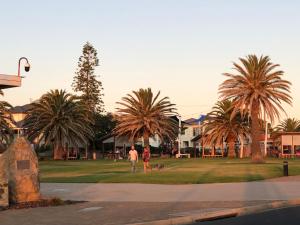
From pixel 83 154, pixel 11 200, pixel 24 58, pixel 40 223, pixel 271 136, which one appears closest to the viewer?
pixel 40 223

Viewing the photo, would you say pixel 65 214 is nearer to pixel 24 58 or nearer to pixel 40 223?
pixel 40 223

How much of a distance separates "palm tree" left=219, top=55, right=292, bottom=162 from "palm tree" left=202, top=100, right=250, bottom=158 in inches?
905

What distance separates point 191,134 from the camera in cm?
12031

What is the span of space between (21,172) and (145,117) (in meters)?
55.9

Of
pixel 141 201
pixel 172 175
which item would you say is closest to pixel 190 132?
pixel 172 175

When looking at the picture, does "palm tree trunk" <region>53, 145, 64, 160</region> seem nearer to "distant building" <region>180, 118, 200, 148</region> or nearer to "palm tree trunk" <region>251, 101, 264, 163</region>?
"palm tree trunk" <region>251, 101, 264, 163</region>

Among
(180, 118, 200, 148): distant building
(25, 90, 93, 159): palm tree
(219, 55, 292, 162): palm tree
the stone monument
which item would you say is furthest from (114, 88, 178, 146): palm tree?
the stone monument

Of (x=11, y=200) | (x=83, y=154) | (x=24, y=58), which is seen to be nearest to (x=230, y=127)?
(x=83, y=154)

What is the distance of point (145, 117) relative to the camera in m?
71.8

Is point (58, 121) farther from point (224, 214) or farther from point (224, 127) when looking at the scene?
point (224, 214)

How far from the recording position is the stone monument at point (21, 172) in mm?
15797

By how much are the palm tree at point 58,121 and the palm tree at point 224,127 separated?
1736cm

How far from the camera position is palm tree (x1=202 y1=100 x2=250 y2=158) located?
7462cm

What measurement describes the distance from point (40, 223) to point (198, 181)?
13.5 m
